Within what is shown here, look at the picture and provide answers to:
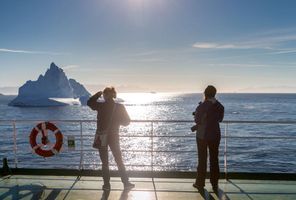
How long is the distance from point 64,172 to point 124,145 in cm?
3387

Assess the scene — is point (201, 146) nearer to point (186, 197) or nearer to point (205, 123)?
point (205, 123)

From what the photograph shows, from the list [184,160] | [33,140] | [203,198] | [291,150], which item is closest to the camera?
[203,198]

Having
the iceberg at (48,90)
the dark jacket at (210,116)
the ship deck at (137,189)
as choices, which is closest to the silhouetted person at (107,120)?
the ship deck at (137,189)

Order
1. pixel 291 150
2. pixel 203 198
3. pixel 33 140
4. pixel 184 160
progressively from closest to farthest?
pixel 203 198 → pixel 33 140 → pixel 184 160 → pixel 291 150

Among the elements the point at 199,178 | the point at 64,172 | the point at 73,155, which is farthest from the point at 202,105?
the point at 73,155

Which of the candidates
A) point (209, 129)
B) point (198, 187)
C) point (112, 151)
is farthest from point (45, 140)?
point (209, 129)

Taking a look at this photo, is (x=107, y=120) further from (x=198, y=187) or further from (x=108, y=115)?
(x=198, y=187)

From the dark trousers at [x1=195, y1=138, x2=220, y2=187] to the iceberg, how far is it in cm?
12262

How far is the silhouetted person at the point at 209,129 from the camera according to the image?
5.79m

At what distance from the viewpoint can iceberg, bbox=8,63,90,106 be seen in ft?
414

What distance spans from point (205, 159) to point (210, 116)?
28.8 inches

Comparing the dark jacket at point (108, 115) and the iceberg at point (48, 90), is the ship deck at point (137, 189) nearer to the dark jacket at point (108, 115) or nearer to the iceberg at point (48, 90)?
the dark jacket at point (108, 115)

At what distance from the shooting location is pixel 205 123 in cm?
586

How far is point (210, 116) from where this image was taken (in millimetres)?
5836
